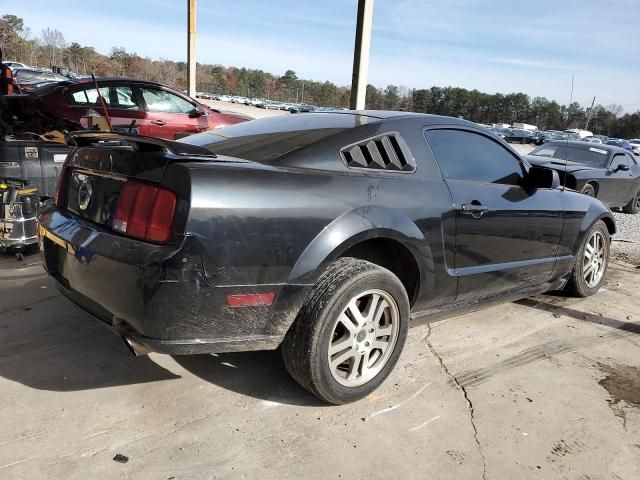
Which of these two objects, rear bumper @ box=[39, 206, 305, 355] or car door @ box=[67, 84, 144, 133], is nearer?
rear bumper @ box=[39, 206, 305, 355]

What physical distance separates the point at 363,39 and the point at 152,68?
65161mm

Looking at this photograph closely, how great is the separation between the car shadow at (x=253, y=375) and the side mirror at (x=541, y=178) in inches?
84.6

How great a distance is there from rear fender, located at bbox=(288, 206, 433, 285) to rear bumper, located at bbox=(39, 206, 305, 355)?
0.11m

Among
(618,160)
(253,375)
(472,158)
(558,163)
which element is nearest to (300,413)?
(253,375)

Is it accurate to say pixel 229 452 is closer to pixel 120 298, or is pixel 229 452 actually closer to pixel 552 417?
pixel 120 298

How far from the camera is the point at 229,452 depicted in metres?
2.38

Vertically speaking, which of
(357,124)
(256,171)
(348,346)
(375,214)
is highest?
(357,124)

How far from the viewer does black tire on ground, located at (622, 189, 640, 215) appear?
1083 centimetres

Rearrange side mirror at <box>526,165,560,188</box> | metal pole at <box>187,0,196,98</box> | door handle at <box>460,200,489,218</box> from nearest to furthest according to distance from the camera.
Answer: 1. door handle at <box>460,200,489,218</box>
2. side mirror at <box>526,165,560,188</box>
3. metal pole at <box>187,0,196,98</box>

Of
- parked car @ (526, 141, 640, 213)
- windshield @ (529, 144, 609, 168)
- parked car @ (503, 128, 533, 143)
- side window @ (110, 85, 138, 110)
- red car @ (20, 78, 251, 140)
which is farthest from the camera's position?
parked car @ (503, 128, 533, 143)

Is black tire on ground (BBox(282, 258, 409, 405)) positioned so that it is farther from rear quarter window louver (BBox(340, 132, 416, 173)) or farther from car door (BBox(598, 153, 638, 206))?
car door (BBox(598, 153, 638, 206))

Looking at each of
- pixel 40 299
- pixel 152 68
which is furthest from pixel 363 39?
pixel 152 68

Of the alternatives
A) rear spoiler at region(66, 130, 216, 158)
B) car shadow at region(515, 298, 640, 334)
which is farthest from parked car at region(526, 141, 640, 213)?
rear spoiler at region(66, 130, 216, 158)

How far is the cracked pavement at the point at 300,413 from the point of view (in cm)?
233
